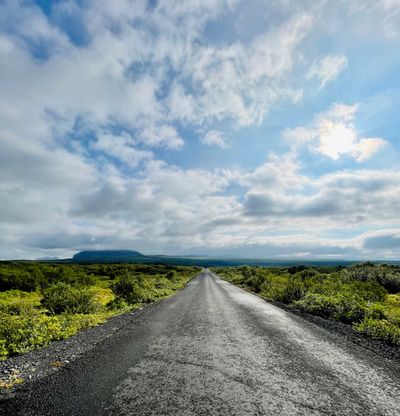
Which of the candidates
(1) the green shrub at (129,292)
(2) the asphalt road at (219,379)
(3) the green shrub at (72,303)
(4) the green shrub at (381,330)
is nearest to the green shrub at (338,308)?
(4) the green shrub at (381,330)

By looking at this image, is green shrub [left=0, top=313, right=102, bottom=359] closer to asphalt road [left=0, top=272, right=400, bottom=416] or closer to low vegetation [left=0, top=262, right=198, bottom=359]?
low vegetation [left=0, top=262, right=198, bottom=359]

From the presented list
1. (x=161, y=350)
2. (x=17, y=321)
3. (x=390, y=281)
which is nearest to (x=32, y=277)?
(x=17, y=321)

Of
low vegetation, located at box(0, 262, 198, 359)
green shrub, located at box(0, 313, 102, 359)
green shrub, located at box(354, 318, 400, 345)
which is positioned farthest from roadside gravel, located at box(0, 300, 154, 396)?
green shrub, located at box(354, 318, 400, 345)

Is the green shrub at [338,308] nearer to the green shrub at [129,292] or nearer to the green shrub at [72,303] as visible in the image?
the green shrub at [129,292]

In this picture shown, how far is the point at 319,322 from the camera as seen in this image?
42.6ft

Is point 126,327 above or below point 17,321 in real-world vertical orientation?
below

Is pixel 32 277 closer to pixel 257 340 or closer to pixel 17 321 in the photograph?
pixel 17 321

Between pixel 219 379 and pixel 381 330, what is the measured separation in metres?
8.36

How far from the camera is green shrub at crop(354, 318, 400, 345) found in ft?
32.0

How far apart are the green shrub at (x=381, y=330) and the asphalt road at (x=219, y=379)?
1.89m

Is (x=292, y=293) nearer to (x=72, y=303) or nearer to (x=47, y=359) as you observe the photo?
(x=72, y=303)

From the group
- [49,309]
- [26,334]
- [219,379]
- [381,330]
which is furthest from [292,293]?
[26,334]

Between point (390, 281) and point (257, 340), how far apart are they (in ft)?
113

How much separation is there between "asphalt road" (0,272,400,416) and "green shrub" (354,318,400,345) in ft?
6.19
